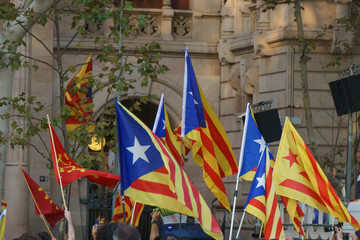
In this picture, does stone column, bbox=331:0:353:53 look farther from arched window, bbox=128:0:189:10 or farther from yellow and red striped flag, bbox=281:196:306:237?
yellow and red striped flag, bbox=281:196:306:237

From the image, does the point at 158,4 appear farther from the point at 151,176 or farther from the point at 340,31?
the point at 151,176

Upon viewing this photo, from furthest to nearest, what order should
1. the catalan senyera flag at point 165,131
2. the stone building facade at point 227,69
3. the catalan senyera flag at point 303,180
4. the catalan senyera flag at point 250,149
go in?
the stone building facade at point 227,69 → the catalan senyera flag at point 165,131 → the catalan senyera flag at point 250,149 → the catalan senyera flag at point 303,180

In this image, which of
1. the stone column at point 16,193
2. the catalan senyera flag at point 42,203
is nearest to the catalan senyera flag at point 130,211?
the catalan senyera flag at point 42,203

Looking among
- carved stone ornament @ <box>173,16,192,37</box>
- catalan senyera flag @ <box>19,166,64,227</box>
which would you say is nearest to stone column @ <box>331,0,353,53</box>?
carved stone ornament @ <box>173,16,192,37</box>

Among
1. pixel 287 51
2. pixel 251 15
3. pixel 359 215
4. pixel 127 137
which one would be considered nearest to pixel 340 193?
pixel 359 215

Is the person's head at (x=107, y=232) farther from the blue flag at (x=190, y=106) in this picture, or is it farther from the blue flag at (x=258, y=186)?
the blue flag at (x=190, y=106)

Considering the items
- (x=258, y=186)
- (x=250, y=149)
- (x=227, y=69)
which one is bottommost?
(x=258, y=186)

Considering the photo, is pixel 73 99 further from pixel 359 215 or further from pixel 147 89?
pixel 359 215

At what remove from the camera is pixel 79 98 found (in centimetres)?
2267

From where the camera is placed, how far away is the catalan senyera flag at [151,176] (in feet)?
44.4

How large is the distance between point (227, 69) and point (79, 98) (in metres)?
5.67

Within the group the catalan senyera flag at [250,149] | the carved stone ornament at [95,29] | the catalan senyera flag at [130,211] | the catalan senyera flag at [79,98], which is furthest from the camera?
the carved stone ornament at [95,29]

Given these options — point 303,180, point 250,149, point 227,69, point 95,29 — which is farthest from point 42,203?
point 227,69

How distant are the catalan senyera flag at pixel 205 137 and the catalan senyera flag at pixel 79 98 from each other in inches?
143
